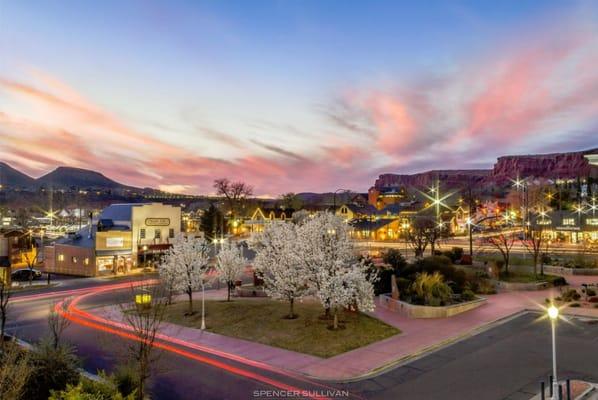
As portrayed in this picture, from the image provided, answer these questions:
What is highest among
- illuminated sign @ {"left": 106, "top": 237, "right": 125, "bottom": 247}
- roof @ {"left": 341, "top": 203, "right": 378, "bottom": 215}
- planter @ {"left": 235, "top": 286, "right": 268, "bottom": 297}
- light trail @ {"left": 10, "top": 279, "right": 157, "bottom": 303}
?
roof @ {"left": 341, "top": 203, "right": 378, "bottom": 215}

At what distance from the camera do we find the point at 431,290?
2645 cm

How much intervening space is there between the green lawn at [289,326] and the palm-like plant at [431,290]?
4.31m

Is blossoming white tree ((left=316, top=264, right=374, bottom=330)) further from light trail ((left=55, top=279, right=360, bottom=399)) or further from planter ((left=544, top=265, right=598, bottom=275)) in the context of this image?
planter ((left=544, top=265, right=598, bottom=275))

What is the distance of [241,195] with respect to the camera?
128 metres

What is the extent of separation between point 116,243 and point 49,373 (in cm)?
4158

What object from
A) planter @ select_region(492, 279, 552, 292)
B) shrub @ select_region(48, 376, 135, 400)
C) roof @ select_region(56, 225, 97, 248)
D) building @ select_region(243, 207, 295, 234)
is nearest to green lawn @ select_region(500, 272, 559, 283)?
planter @ select_region(492, 279, 552, 292)

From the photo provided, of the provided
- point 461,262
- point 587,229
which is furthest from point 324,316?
point 587,229

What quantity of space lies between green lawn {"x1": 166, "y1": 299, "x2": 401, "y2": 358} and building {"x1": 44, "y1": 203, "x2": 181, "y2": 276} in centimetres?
2613

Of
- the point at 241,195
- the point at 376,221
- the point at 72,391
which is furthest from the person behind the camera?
the point at 241,195

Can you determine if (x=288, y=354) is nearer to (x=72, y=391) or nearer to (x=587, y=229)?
(x=72, y=391)

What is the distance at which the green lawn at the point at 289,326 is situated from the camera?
19.5 meters

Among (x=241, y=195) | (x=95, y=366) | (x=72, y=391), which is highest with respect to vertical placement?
(x=241, y=195)

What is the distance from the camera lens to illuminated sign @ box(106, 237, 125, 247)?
168 ft

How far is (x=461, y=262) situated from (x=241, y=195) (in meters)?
89.9
